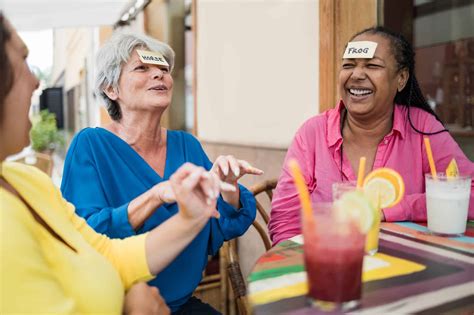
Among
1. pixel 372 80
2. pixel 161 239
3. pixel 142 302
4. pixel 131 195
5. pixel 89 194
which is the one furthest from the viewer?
pixel 372 80

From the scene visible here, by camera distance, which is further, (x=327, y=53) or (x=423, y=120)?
(x=327, y=53)

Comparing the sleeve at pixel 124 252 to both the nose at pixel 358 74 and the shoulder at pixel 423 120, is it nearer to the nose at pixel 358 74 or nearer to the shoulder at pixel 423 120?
the nose at pixel 358 74

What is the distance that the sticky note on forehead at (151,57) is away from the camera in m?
1.62

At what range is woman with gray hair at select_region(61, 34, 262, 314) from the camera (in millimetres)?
1349

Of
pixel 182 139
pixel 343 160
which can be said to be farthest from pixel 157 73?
pixel 343 160

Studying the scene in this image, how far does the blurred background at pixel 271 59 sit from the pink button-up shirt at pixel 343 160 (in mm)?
576

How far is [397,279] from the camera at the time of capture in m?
0.93

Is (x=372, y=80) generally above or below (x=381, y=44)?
below

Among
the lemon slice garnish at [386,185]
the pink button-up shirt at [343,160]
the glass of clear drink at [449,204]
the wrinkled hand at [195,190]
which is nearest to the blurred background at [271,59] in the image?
the wrinkled hand at [195,190]

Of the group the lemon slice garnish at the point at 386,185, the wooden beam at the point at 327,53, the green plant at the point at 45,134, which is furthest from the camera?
the green plant at the point at 45,134

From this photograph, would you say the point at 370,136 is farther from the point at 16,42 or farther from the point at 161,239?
the point at 16,42

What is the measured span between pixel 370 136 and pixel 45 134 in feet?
31.5

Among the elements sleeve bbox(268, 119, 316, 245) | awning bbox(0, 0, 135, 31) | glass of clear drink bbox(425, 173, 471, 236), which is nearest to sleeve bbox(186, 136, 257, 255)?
sleeve bbox(268, 119, 316, 245)

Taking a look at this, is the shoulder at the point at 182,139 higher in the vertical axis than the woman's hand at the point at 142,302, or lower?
higher
